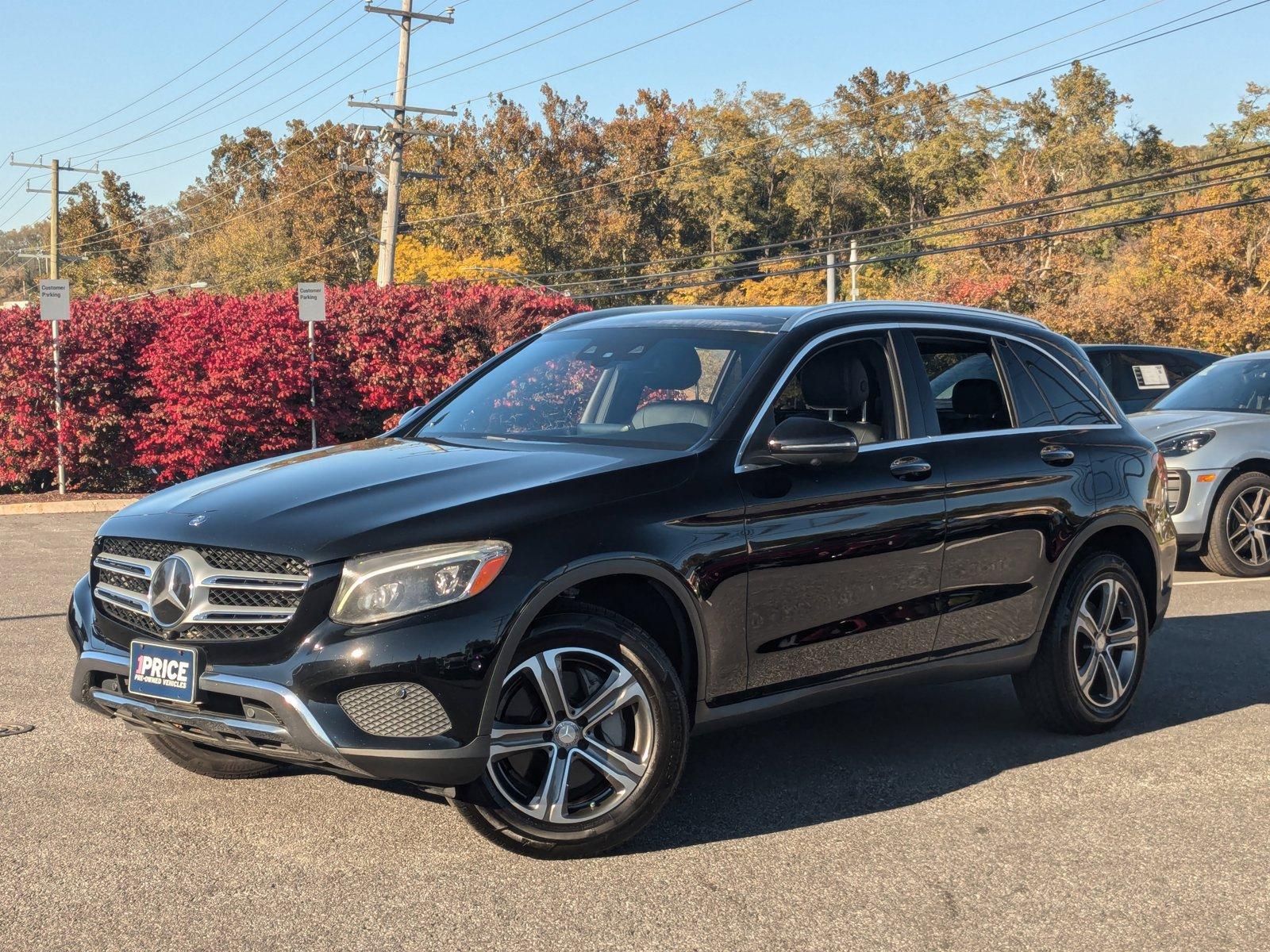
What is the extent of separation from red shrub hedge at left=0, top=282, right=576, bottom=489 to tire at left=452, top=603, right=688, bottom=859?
16425 mm

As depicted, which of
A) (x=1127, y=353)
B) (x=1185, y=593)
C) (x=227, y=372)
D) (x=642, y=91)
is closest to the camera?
(x=1185, y=593)

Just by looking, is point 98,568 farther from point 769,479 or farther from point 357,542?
point 769,479

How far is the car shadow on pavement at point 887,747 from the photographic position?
504 centimetres

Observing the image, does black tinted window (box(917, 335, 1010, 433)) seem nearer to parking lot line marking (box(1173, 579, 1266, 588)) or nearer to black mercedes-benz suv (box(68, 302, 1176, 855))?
black mercedes-benz suv (box(68, 302, 1176, 855))

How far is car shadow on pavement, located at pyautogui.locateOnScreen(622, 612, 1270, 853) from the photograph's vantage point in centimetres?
504

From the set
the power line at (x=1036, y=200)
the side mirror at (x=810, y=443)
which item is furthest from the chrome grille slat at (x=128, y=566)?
the power line at (x=1036, y=200)

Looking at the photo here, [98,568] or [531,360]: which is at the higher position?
[531,360]

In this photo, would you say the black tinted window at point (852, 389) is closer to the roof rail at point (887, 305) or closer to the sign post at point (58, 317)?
the roof rail at point (887, 305)

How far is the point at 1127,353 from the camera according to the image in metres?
16.9

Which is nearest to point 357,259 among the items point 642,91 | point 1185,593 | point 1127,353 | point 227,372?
point 642,91

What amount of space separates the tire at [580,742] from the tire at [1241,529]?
26.6 feet

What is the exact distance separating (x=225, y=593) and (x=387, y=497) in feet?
1.89

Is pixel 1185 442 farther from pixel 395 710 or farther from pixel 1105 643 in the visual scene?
pixel 395 710

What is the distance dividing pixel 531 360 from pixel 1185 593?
6.43m
